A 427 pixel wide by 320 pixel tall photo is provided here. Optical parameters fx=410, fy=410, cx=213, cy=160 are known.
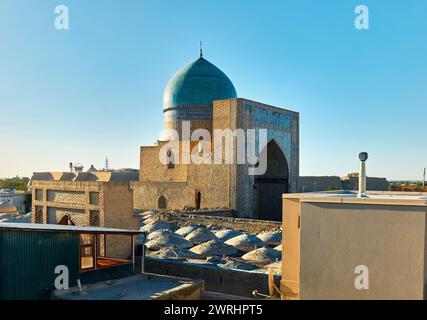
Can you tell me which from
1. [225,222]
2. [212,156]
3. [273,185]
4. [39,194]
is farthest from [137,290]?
[273,185]

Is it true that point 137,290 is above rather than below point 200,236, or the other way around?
above

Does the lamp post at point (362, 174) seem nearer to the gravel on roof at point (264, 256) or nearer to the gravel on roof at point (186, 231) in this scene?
the gravel on roof at point (264, 256)

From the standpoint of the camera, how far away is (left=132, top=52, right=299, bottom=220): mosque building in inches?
890

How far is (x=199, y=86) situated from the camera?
28703 mm

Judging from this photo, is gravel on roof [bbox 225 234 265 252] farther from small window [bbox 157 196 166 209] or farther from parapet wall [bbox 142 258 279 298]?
small window [bbox 157 196 166 209]

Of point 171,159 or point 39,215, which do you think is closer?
point 39,215

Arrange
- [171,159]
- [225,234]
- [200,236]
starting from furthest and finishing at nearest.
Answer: [171,159] < [225,234] < [200,236]

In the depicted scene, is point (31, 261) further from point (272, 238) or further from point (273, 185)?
point (273, 185)

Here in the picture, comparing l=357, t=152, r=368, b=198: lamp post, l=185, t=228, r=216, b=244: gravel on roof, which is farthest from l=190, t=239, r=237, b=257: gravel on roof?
l=357, t=152, r=368, b=198: lamp post

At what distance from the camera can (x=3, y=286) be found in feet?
23.3

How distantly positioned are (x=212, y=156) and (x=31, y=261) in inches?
656

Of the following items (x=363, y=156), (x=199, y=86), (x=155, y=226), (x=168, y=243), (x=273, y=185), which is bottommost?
(x=168, y=243)
